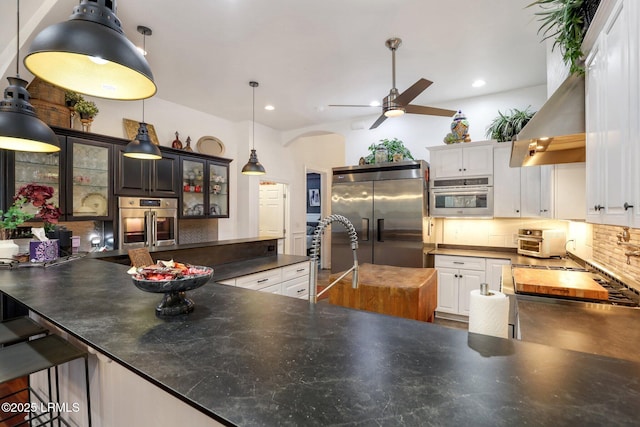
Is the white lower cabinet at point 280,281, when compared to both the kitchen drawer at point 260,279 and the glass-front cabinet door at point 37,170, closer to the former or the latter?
the kitchen drawer at point 260,279

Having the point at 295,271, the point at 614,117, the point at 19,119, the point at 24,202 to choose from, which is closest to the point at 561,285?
the point at 614,117

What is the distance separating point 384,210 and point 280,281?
194 cm

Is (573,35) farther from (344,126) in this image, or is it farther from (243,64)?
(344,126)

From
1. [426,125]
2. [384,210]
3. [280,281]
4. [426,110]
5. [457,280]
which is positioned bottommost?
[457,280]

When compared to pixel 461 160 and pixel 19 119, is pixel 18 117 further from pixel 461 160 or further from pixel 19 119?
pixel 461 160

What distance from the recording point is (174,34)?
2881 mm

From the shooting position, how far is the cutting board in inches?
66.9

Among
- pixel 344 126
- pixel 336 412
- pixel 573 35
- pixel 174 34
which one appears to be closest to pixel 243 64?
pixel 174 34

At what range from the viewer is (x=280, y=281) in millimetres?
3334

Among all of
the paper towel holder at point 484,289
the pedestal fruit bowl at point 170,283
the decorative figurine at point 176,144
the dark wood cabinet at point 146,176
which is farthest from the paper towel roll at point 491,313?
the decorative figurine at point 176,144

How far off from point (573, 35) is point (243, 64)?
2.97m

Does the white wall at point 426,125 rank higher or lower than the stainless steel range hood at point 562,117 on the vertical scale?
higher

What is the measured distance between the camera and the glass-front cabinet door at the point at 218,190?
4.97 meters

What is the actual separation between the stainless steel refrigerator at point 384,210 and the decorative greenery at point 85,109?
3267 mm
